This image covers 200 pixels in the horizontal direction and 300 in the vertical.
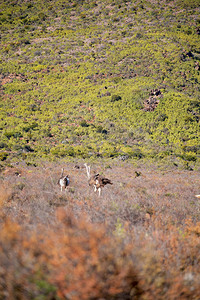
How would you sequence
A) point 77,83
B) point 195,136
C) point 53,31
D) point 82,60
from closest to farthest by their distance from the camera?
point 195,136, point 77,83, point 82,60, point 53,31

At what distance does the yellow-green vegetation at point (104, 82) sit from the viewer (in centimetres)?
2784

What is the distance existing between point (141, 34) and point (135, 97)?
26.5m

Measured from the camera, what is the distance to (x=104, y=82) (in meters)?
40.3

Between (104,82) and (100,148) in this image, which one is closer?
(100,148)

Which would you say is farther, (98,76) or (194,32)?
(194,32)

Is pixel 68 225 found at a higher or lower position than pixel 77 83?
higher

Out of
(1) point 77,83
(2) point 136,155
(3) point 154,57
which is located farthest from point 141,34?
(2) point 136,155

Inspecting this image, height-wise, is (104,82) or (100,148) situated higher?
(104,82)

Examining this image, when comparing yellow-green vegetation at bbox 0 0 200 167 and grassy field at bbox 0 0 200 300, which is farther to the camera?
yellow-green vegetation at bbox 0 0 200 167

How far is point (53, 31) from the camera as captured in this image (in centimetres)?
5988

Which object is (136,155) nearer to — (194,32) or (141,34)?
(141,34)

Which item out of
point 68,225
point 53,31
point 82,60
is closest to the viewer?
point 68,225

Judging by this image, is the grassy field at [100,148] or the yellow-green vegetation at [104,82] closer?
the grassy field at [100,148]

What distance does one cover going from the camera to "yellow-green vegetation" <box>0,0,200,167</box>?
2784cm
